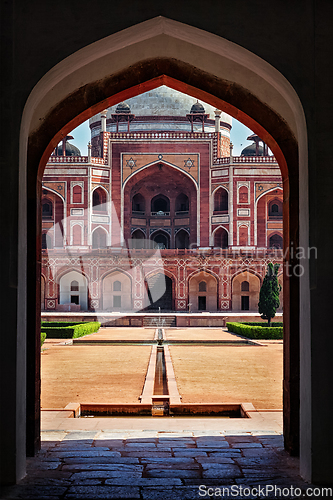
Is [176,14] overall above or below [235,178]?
below

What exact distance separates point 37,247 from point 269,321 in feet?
48.1

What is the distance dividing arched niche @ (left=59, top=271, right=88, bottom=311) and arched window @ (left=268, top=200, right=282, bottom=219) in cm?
1096

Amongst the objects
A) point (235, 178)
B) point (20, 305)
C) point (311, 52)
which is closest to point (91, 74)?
point (311, 52)

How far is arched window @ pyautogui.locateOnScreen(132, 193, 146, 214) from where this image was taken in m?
29.6

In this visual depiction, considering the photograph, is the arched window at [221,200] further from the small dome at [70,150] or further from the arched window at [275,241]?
the small dome at [70,150]

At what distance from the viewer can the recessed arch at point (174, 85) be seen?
3.32m

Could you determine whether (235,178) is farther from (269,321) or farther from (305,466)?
(305,466)

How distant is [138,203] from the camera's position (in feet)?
97.7

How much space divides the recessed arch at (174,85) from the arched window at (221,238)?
2273cm

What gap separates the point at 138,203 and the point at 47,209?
5.51 metres

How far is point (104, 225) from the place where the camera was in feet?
87.0

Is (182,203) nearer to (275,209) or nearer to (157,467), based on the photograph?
(275,209)

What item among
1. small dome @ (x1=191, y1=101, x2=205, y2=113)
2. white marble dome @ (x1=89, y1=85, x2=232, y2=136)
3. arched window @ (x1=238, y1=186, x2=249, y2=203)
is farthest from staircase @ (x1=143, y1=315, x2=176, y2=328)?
white marble dome @ (x1=89, y1=85, x2=232, y2=136)

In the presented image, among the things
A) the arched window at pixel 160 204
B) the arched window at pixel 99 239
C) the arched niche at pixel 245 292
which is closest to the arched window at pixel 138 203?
the arched window at pixel 160 204
